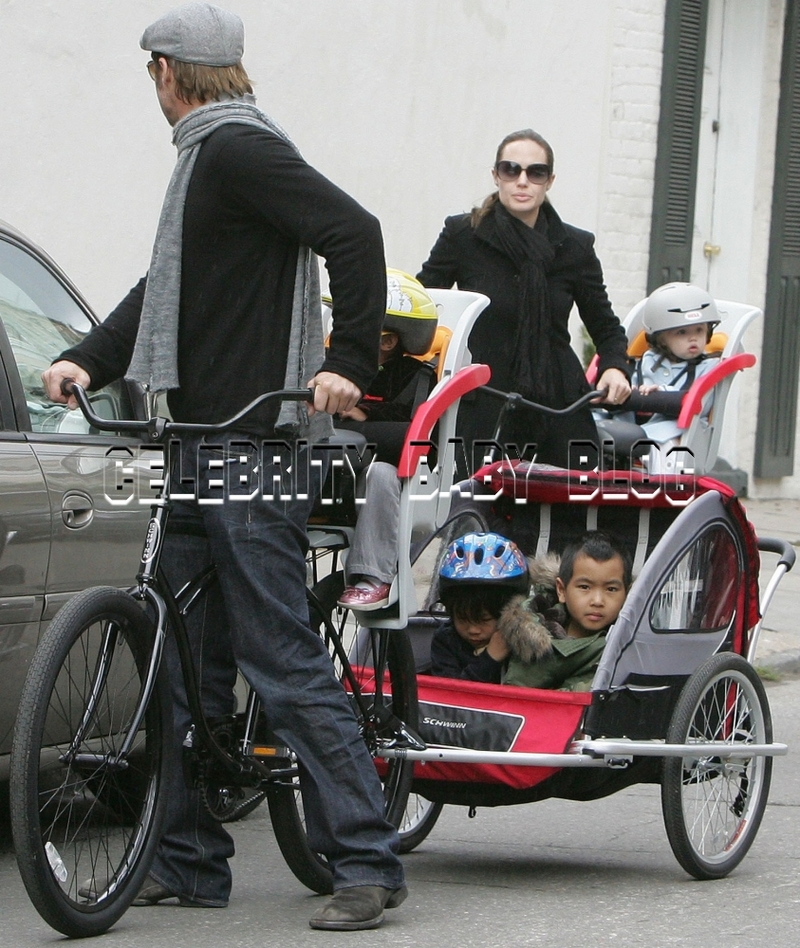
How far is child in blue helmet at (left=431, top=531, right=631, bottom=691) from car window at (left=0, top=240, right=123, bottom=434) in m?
1.09

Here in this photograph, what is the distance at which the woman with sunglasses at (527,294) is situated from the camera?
6641 mm

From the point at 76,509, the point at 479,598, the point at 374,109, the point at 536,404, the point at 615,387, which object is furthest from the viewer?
the point at 374,109

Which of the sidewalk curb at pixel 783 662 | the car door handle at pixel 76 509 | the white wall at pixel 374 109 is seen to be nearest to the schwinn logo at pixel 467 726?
the car door handle at pixel 76 509

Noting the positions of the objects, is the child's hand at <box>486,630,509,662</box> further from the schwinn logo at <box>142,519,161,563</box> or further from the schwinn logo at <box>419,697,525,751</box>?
the schwinn logo at <box>142,519,161,563</box>

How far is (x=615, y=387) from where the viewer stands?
6.36 meters

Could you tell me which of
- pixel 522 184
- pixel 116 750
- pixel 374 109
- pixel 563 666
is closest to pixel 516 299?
pixel 522 184

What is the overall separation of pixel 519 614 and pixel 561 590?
0.72 feet

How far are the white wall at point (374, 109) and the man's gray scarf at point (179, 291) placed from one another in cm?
512

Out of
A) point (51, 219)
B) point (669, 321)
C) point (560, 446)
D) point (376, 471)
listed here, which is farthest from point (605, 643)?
point (51, 219)

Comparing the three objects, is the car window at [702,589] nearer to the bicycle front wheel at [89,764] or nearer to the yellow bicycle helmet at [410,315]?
the yellow bicycle helmet at [410,315]

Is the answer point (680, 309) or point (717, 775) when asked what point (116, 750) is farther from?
point (680, 309)

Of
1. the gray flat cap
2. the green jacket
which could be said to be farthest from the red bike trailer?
the gray flat cap

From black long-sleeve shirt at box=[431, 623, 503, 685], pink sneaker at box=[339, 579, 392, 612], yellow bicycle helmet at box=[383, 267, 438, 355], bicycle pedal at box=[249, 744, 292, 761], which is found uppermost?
yellow bicycle helmet at box=[383, 267, 438, 355]

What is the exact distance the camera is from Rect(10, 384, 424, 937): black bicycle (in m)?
3.76
